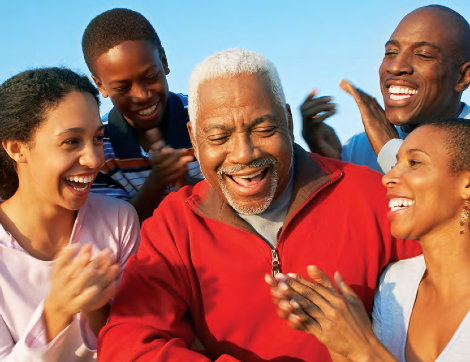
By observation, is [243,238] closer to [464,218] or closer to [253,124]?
[253,124]

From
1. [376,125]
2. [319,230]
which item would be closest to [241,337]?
[319,230]

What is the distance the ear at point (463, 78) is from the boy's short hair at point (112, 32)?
7.21ft

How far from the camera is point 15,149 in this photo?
2.87 meters

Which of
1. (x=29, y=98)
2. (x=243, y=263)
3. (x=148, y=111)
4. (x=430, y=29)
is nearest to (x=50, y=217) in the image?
(x=29, y=98)

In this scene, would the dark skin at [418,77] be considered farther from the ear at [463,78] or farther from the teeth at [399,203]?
the teeth at [399,203]

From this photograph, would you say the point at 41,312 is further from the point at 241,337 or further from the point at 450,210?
the point at 450,210

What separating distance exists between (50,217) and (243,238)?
111 centimetres

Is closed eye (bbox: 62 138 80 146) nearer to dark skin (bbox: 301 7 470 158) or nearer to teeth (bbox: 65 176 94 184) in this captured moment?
teeth (bbox: 65 176 94 184)

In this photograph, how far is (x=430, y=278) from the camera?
2.52 meters

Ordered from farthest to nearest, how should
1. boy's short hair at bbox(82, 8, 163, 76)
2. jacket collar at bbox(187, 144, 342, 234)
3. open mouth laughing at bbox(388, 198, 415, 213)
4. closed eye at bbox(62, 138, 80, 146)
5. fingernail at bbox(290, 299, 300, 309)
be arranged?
boy's short hair at bbox(82, 8, 163, 76), closed eye at bbox(62, 138, 80, 146), jacket collar at bbox(187, 144, 342, 234), open mouth laughing at bbox(388, 198, 415, 213), fingernail at bbox(290, 299, 300, 309)

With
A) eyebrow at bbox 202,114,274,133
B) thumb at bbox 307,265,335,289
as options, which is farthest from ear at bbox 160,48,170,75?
thumb at bbox 307,265,335,289

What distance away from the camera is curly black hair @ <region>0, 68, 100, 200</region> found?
279 centimetres

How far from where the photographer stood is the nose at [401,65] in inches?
140

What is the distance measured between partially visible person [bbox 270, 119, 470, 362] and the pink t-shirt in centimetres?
108
